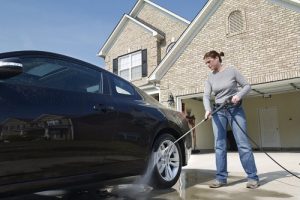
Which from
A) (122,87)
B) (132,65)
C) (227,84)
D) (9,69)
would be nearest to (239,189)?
(227,84)

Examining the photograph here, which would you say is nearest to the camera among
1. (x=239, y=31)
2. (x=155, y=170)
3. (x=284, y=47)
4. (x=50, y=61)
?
(x=50, y=61)

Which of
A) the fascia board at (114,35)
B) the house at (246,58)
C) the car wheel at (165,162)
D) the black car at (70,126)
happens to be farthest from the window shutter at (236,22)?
the black car at (70,126)

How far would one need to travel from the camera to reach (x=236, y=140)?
16.9ft

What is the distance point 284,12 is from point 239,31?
160 centimetres

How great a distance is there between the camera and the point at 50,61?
3748mm

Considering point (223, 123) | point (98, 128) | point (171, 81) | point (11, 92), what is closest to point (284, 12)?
point (171, 81)

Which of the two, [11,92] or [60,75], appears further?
[60,75]

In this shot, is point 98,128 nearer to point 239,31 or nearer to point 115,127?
point 115,127

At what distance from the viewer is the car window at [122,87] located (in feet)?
14.6

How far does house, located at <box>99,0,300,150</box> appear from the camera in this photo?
1183cm

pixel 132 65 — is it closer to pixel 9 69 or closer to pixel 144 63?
pixel 144 63

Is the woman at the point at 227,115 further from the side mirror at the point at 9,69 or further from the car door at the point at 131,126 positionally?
the side mirror at the point at 9,69

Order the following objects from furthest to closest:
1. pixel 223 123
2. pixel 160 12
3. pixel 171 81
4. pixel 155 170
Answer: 1. pixel 160 12
2. pixel 171 81
3. pixel 223 123
4. pixel 155 170

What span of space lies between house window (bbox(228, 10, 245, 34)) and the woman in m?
8.12
